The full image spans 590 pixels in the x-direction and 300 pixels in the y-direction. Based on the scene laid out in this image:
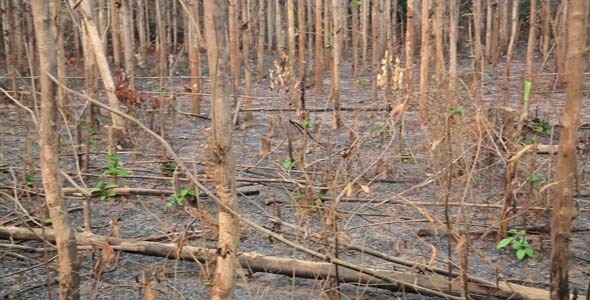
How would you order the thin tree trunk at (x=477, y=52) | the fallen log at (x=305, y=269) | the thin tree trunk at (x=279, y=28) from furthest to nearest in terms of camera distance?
1. the thin tree trunk at (x=279, y=28)
2. the thin tree trunk at (x=477, y=52)
3. the fallen log at (x=305, y=269)

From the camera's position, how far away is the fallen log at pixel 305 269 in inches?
148

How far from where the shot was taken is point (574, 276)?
171 inches

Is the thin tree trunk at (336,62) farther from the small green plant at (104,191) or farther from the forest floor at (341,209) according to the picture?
the small green plant at (104,191)

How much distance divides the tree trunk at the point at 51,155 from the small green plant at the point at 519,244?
2808 mm

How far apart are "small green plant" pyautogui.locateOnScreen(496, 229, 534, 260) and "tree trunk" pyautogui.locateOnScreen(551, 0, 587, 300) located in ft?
4.48

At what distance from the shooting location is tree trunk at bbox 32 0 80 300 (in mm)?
3033

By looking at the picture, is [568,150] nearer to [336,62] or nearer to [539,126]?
[539,126]

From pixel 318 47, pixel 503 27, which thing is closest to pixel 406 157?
pixel 318 47

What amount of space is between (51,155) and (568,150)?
2.31 m

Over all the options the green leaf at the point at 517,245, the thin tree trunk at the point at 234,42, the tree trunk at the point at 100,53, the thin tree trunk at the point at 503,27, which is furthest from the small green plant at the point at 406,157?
the thin tree trunk at the point at 503,27

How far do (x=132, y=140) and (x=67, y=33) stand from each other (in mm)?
12627

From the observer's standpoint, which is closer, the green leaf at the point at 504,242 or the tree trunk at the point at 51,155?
the tree trunk at the point at 51,155

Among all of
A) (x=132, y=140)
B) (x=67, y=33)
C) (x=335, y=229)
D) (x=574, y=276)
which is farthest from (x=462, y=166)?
(x=67, y=33)

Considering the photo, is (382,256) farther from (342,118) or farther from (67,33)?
(67,33)
